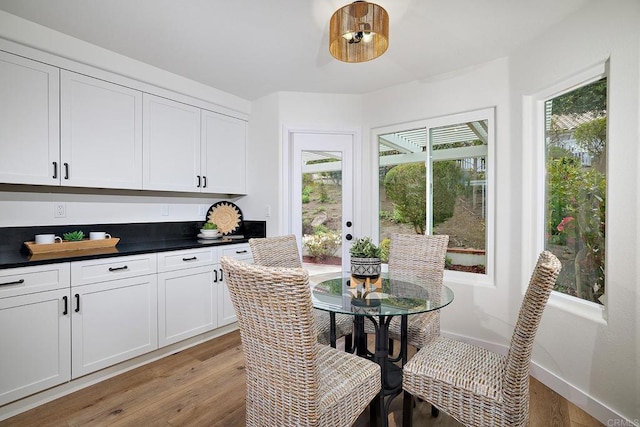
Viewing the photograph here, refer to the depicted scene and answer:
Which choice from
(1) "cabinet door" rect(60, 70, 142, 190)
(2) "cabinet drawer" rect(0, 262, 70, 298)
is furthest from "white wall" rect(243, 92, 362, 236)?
(2) "cabinet drawer" rect(0, 262, 70, 298)

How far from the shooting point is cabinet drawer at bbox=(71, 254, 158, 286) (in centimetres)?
215

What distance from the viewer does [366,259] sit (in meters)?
2.00

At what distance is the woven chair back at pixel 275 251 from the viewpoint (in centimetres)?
227

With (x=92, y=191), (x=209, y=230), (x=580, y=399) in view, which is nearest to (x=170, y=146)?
(x=92, y=191)

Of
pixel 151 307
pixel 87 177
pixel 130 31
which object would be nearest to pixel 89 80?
pixel 130 31

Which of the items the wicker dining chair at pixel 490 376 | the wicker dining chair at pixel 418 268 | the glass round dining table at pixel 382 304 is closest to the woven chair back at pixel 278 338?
the glass round dining table at pixel 382 304

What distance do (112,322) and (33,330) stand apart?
1.45 ft

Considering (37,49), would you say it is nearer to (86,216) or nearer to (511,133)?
(86,216)

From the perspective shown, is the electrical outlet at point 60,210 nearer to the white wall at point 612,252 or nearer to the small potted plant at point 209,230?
the small potted plant at point 209,230

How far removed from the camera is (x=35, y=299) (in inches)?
77.3

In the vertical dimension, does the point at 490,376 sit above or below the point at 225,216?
below

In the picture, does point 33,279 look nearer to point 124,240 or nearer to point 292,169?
point 124,240

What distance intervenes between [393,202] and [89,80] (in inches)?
112

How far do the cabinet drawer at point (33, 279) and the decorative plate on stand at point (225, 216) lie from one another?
4.99 feet
